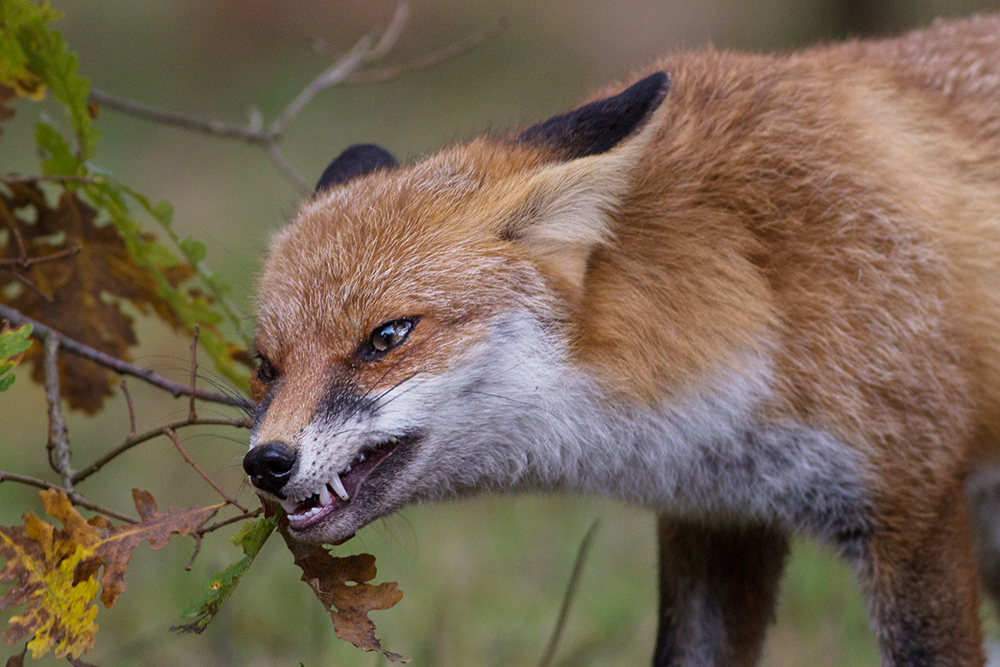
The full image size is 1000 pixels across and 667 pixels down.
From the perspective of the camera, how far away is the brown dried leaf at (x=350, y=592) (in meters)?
3.42

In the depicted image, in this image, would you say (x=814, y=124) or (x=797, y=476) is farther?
(x=814, y=124)

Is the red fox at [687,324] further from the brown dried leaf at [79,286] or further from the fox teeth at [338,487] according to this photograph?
the brown dried leaf at [79,286]

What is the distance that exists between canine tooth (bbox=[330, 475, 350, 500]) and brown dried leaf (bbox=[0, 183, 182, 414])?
6.11ft

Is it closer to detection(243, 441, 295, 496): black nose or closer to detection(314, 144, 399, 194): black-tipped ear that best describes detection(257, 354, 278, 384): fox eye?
detection(243, 441, 295, 496): black nose

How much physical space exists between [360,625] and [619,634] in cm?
365

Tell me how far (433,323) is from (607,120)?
3.65 ft

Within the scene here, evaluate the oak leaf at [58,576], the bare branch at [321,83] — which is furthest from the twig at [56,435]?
the bare branch at [321,83]

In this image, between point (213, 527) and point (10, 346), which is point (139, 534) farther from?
point (10, 346)

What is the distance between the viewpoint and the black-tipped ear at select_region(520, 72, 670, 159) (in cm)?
399

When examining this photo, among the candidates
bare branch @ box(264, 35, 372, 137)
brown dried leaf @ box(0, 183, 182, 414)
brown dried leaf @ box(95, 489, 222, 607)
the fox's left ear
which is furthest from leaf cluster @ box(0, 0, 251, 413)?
the fox's left ear

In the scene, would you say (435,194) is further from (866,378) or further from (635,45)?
(635,45)

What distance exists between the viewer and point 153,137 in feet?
50.3

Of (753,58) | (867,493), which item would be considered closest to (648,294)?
(867,493)

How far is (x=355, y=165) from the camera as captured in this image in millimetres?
4938
